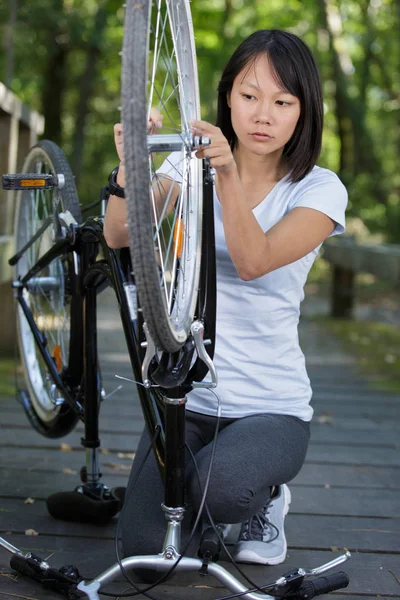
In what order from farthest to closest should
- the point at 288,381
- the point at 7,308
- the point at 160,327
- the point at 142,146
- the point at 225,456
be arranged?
the point at 7,308 → the point at 288,381 → the point at 225,456 → the point at 160,327 → the point at 142,146

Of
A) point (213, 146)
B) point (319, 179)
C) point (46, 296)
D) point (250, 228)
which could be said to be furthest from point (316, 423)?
point (213, 146)

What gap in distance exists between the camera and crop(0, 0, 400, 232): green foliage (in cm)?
941

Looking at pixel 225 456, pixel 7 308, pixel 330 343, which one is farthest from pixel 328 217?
pixel 330 343

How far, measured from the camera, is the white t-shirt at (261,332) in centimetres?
200

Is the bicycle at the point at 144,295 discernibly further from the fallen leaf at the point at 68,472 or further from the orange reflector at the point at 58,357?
the fallen leaf at the point at 68,472

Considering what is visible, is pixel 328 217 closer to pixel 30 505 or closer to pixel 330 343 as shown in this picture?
pixel 30 505

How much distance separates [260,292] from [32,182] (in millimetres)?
575

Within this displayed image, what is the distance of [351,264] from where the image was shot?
17.9 ft

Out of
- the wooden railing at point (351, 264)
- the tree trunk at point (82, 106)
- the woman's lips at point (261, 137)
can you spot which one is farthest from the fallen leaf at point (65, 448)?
the tree trunk at point (82, 106)

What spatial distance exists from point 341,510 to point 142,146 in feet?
4.62

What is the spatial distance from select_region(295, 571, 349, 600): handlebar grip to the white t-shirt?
15.1 inches

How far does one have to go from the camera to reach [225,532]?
2119 mm

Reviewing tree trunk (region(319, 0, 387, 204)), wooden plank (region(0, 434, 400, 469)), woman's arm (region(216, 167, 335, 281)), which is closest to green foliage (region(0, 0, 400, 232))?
tree trunk (region(319, 0, 387, 204))

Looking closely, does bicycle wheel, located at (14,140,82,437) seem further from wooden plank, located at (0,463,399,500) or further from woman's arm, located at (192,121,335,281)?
woman's arm, located at (192,121,335,281)
